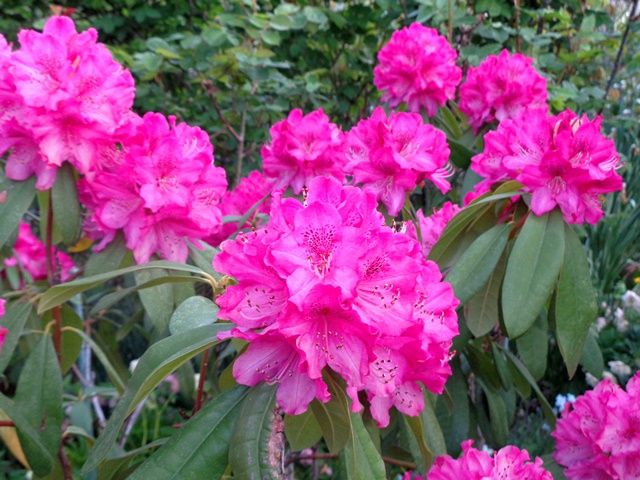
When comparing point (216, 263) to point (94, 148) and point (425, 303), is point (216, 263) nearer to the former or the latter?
point (425, 303)

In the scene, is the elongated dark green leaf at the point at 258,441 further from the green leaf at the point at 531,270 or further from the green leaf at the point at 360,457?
the green leaf at the point at 531,270

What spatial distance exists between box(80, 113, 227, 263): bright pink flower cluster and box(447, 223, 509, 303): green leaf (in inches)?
16.0

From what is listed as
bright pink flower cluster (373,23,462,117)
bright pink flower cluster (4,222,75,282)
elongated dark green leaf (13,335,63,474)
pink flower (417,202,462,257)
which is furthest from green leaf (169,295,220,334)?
bright pink flower cluster (4,222,75,282)

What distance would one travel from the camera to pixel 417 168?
135cm

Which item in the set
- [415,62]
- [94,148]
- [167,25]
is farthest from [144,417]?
[94,148]

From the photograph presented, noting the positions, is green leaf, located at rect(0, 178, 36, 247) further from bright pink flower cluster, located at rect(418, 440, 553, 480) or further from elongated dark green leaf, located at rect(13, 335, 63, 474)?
bright pink flower cluster, located at rect(418, 440, 553, 480)

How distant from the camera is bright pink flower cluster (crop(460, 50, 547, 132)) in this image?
180 centimetres

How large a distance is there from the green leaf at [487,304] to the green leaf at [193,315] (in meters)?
0.48

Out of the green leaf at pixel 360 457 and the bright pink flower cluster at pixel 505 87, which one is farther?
the bright pink flower cluster at pixel 505 87

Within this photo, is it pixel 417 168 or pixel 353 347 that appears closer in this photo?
pixel 353 347

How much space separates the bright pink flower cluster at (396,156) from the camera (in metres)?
1.34

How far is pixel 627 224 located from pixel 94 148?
194 cm

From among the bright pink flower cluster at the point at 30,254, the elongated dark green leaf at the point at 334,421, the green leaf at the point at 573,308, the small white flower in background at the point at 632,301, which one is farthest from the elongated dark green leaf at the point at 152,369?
the small white flower in background at the point at 632,301

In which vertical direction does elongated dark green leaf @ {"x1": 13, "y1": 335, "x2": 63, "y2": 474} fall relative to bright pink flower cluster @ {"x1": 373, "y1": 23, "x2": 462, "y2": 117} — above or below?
below
